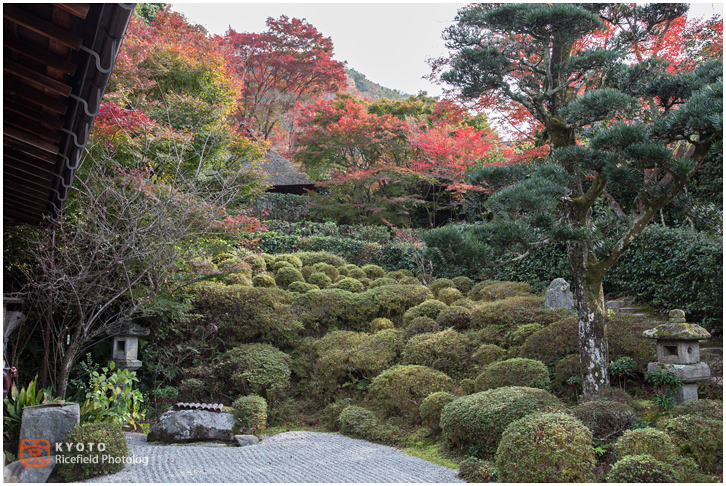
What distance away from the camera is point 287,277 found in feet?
34.5

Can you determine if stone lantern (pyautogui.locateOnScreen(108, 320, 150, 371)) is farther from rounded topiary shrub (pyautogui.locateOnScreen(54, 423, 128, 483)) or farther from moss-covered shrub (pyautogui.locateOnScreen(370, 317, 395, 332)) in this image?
moss-covered shrub (pyautogui.locateOnScreen(370, 317, 395, 332))

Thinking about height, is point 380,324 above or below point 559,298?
below

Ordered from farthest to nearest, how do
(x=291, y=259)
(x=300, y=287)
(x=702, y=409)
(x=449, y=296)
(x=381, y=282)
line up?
(x=291, y=259)
(x=381, y=282)
(x=300, y=287)
(x=449, y=296)
(x=702, y=409)

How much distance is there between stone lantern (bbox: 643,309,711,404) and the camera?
4.75 metres

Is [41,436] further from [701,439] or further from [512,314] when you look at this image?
[512,314]

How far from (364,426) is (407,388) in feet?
2.38

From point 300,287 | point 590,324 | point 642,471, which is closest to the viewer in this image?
point 642,471

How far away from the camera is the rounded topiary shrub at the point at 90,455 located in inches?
165

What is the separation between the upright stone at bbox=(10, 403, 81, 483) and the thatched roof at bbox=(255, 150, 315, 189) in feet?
43.1

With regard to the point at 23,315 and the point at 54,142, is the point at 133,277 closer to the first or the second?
the point at 23,315

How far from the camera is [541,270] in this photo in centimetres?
1004

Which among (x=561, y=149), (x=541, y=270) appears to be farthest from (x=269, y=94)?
(x=561, y=149)

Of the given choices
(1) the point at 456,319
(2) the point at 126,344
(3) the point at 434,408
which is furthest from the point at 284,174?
(3) the point at 434,408

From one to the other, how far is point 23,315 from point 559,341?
6.70 m
